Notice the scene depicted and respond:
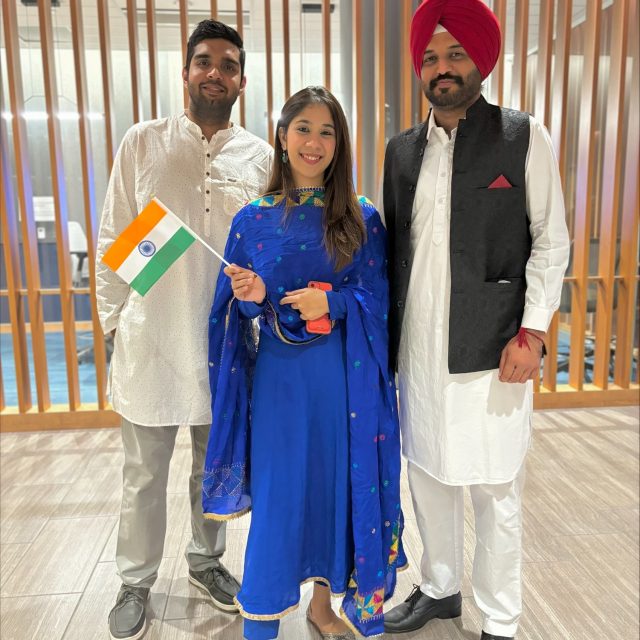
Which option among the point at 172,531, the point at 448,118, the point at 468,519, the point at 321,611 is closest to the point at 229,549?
the point at 172,531

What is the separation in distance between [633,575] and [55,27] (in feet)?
21.2

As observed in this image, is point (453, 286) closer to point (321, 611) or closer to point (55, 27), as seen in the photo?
point (321, 611)

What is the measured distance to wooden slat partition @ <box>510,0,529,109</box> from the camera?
3.78 m

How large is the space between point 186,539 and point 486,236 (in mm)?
1737

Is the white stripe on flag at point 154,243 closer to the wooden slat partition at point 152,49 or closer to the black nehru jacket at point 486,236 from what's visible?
the black nehru jacket at point 486,236

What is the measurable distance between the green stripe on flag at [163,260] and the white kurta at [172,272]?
0.13 meters

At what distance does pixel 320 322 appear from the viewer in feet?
5.30

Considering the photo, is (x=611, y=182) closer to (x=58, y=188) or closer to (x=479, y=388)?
(x=479, y=388)

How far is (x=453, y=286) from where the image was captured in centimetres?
166

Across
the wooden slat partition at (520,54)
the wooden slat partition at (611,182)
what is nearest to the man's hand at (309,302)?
the wooden slat partition at (520,54)

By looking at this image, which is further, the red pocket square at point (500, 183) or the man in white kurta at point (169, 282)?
the man in white kurta at point (169, 282)

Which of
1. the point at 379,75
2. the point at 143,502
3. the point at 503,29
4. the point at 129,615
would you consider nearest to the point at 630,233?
the point at 503,29

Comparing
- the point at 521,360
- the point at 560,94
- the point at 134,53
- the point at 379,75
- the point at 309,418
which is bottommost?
the point at 309,418

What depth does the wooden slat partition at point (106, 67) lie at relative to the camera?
11.5 ft
